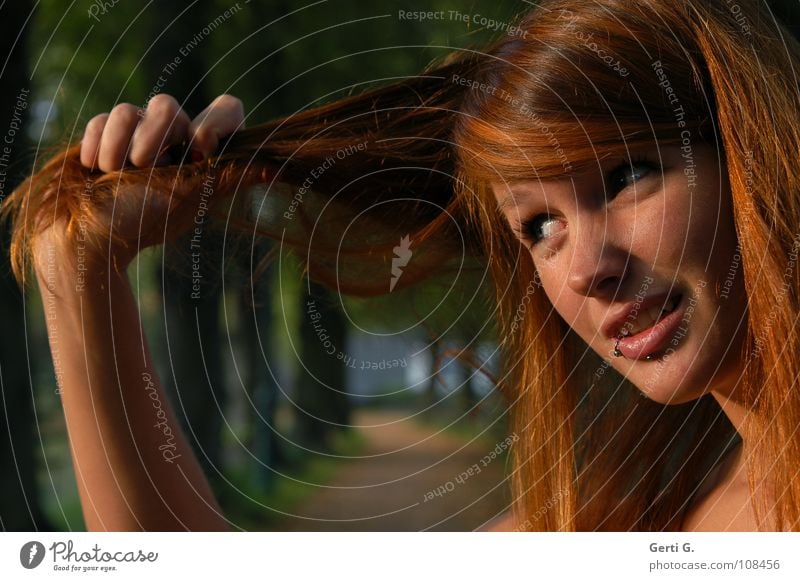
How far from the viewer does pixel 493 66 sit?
1.43 metres

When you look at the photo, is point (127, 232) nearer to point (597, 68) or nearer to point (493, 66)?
point (493, 66)

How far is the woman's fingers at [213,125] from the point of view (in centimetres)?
144

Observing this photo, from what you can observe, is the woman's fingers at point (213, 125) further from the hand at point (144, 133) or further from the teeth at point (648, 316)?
the teeth at point (648, 316)

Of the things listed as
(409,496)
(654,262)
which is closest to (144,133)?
(654,262)

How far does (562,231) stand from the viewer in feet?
4.55

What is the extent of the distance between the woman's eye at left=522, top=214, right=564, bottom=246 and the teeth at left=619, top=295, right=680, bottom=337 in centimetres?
17

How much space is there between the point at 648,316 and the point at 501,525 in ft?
1.65

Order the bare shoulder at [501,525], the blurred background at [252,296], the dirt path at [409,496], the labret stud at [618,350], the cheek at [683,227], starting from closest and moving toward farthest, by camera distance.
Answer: the cheek at [683,227] → the labret stud at [618,350] → the bare shoulder at [501,525] → the blurred background at [252,296] → the dirt path at [409,496]

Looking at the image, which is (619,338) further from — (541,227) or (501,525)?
(501,525)

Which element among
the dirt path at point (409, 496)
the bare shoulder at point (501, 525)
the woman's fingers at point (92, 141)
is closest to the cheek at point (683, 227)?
the bare shoulder at point (501, 525)

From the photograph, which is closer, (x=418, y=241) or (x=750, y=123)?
(x=750, y=123)
